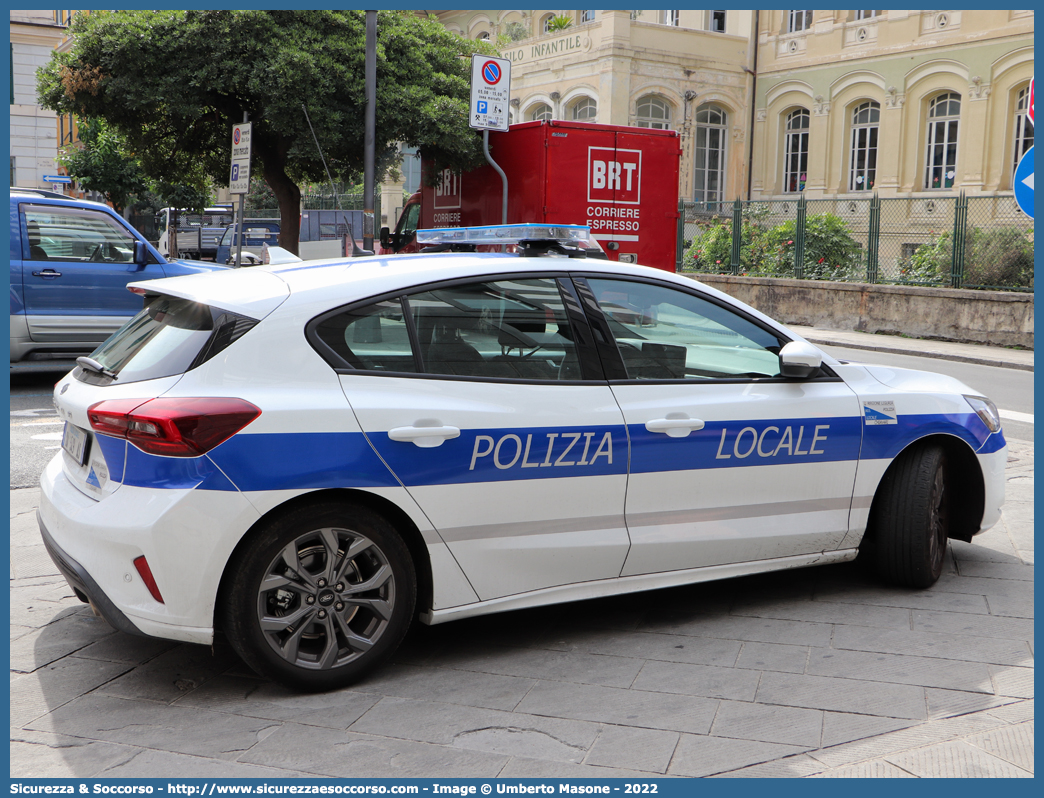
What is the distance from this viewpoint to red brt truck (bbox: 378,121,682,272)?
13.4 m

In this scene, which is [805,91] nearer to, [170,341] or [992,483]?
[992,483]

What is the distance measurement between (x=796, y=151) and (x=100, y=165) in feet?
77.4

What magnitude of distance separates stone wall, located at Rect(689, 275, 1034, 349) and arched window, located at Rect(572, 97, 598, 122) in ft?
41.3

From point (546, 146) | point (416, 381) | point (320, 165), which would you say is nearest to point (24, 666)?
point (416, 381)

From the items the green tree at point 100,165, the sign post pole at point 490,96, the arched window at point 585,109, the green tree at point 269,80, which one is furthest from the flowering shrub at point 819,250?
the green tree at point 100,165

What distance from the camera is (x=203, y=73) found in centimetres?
1781

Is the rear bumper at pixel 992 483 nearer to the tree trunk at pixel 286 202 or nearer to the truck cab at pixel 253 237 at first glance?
the tree trunk at pixel 286 202

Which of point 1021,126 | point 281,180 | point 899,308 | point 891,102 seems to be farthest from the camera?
point 891,102

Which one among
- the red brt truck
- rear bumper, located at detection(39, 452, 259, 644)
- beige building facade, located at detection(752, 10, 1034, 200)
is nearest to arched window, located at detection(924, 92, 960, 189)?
beige building facade, located at detection(752, 10, 1034, 200)

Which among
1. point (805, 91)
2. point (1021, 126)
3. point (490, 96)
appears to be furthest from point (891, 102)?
point (490, 96)

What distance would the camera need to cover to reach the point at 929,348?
1652 cm

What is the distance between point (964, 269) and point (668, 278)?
586 inches

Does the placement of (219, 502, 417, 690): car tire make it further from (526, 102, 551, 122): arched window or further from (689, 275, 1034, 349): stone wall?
(526, 102, 551, 122): arched window

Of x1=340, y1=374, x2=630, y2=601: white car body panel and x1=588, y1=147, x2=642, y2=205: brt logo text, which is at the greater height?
x1=588, y1=147, x2=642, y2=205: brt logo text
